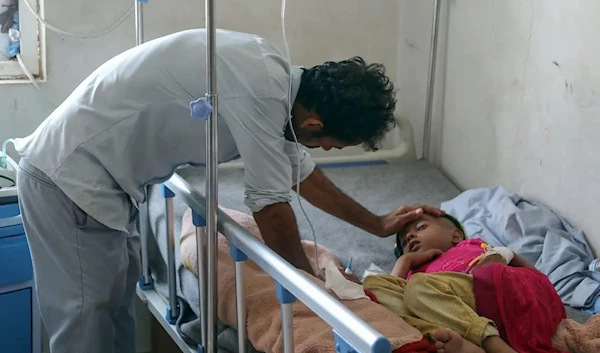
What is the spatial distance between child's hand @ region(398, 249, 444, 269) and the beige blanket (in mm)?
391

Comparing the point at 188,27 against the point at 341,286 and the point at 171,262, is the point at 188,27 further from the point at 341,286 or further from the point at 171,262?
the point at 341,286

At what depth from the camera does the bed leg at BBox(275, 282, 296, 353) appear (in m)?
1.26

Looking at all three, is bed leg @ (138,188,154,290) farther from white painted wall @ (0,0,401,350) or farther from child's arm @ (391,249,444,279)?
child's arm @ (391,249,444,279)

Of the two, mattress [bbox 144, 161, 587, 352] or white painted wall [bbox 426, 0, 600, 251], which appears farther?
white painted wall [bbox 426, 0, 600, 251]

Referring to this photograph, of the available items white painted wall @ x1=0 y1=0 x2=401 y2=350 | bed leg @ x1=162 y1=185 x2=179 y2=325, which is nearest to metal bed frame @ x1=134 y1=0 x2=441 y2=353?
bed leg @ x1=162 y1=185 x2=179 y2=325

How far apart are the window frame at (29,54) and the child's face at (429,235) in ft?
4.42

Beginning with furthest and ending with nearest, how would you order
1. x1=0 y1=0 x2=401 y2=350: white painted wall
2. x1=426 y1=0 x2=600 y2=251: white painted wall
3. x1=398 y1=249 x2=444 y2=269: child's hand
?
x1=0 y1=0 x2=401 y2=350: white painted wall → x1=426 y1=0 x2=600 y2=251: white painted wall → x1=398 y1=249 x2=444 y2=269: child's hand

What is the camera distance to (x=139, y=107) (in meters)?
1.58

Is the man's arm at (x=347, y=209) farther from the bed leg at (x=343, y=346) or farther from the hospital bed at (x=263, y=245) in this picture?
the bed leg at (x=343, y=346)

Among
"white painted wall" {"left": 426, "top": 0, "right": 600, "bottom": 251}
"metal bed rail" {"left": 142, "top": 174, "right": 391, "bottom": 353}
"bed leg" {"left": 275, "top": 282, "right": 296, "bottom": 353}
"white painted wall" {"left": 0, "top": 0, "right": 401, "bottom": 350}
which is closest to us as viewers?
"metal bed rail" {"left": 142, "top": 174, "right": 391, "bottom": 353}

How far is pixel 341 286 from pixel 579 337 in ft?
1.62

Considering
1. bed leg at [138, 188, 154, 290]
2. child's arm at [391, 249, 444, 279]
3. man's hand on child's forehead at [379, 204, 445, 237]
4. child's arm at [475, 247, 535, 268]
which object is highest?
man's hand on child's forehead at [379, 204, 445, 237]

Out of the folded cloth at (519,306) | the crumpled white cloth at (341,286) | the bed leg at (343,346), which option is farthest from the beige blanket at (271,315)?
the folded cloth at (519,306)

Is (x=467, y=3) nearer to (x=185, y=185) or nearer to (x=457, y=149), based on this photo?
(x=457, y=149)
